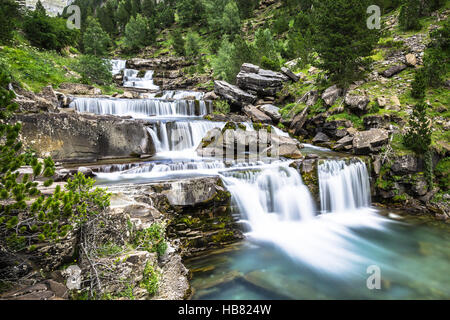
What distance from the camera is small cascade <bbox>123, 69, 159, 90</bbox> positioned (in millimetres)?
35844

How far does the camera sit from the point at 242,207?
934 cm

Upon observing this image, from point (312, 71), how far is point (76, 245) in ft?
93.6

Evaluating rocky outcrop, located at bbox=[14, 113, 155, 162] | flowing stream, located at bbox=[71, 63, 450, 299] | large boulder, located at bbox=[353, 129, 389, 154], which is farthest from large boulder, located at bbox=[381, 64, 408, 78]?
rocky outcrop, located at bbox=[14, 113, 155, 162]

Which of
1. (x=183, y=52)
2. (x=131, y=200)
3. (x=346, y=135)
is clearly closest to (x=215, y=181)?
(x=131, y=200)

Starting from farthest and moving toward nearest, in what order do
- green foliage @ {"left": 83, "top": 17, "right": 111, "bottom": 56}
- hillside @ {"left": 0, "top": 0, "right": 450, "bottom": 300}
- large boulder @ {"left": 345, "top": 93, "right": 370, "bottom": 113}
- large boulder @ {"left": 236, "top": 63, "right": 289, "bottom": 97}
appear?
green foliage @ {"left": 83, "top": 17, "right": 111, "bottom": 56}
large boulder @ {"left": 236, "top": 63, "right": 289, "bottom": 97}
large boulder @ {"left": 345, "top": 93, "right": 370, "bottom": 113}
hillside @ {"left": 0, "top": 0, "right": 450, "bottom": 300}

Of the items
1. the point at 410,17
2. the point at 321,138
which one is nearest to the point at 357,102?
the point at 321,138

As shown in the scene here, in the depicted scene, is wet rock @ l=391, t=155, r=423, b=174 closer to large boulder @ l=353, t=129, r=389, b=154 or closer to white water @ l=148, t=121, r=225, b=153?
large boulder @ l=353, t=129, r=389, b=154

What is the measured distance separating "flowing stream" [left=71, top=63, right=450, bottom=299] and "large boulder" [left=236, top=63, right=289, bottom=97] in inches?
495

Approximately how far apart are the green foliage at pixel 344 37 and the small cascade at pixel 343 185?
10.0m

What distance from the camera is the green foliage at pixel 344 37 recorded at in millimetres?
17625

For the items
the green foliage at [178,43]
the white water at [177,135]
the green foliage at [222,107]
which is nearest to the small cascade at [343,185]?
the white water at [177,135]

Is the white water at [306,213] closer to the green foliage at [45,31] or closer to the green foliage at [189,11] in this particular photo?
the green foliage at [45,31]

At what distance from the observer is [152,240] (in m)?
5.85

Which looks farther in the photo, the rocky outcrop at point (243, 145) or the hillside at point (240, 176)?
the rocky outcrop at point (243, 145)
